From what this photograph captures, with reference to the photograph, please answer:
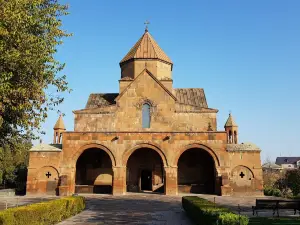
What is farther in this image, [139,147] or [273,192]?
[273,192]

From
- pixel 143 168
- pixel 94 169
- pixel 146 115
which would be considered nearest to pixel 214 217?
pixel 143 168

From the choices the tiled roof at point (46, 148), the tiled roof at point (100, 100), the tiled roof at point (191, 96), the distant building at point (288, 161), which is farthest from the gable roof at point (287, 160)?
the tiled roof at point (46, 148)

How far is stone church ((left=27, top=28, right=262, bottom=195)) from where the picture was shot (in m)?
22.2

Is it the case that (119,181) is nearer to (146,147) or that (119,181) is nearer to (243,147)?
(146,147)

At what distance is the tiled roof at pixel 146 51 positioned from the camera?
27406 millimetres

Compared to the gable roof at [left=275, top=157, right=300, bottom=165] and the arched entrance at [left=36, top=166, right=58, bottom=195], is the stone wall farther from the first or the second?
the gable roof at [left=275, top=157, right=300, bottom=165]

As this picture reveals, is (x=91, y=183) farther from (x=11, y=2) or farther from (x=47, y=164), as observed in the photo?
(x=11, y=2)

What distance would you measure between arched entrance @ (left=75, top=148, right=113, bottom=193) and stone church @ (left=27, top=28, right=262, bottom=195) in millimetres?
81

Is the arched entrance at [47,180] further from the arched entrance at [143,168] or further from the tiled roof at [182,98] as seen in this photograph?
the tiled roof at [182,98]

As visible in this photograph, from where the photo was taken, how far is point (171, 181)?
2175 cm

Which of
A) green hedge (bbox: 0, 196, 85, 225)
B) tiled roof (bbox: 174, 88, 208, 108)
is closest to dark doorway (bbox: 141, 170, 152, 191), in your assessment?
tiled roof (bbox: 174, 88, 208, 108)

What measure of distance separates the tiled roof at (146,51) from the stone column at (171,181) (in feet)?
34.7

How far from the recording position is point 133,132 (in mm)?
22375

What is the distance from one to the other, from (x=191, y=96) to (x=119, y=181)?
11172 millimetres
